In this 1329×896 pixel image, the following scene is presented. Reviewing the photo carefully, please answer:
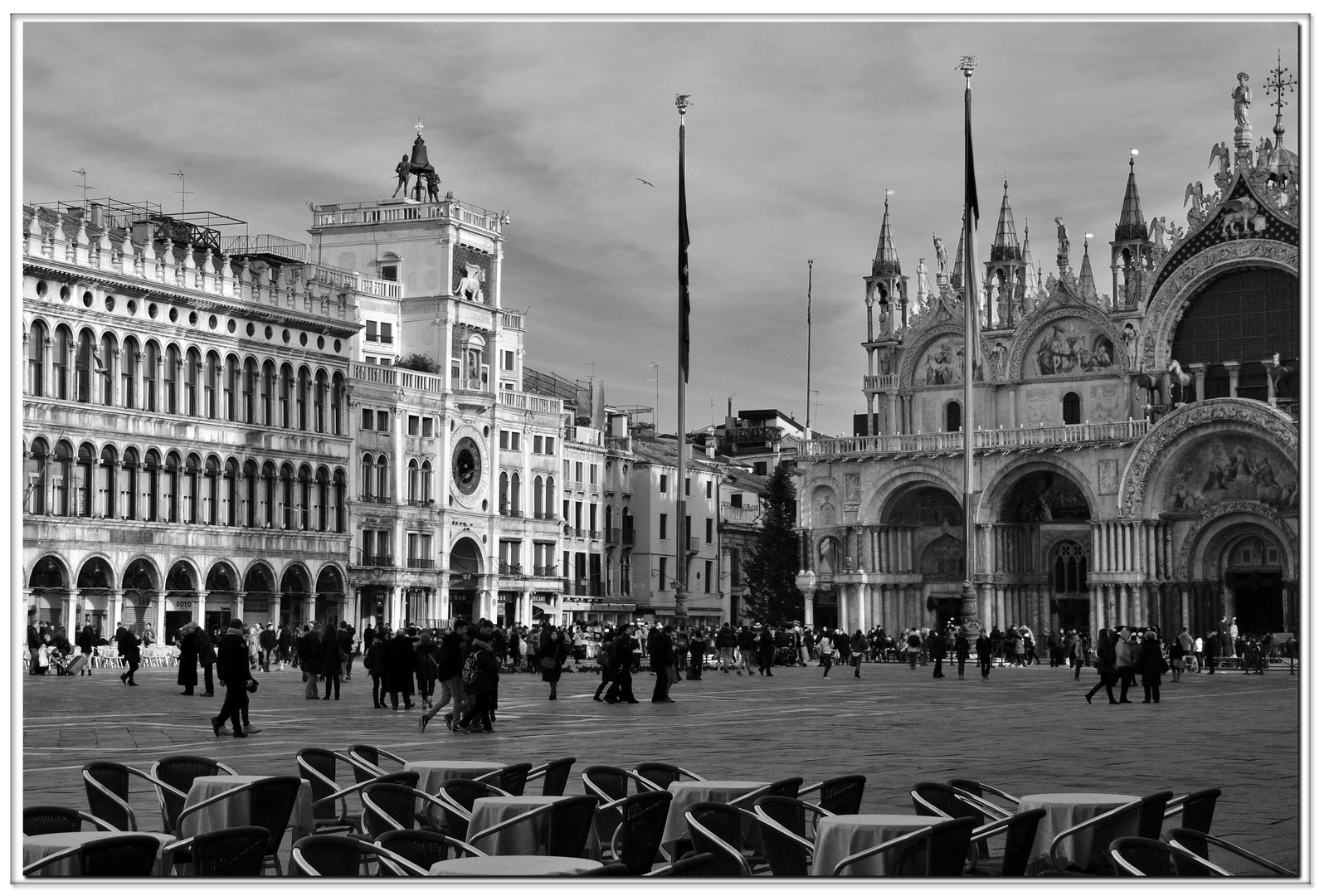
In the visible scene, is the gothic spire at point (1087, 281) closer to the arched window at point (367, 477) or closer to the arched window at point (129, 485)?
the arched window at point (367, 477)

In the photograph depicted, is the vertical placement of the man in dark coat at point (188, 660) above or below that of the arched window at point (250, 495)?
below

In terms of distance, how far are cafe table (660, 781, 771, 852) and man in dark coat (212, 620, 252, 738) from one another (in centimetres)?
1193

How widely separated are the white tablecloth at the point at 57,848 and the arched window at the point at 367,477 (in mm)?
57803

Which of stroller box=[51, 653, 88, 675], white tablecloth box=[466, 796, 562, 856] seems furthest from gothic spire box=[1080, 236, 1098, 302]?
white tablecloth box=[466, 796, 562, 856]

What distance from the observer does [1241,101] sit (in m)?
61.3

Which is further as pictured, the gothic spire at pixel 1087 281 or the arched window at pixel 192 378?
the gothic spire at pixel 1087 281

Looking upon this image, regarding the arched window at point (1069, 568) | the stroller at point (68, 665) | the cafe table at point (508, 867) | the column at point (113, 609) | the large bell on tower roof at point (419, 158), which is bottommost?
the stroller at point (68, 665)

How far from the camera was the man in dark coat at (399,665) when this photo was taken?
28.9 metres

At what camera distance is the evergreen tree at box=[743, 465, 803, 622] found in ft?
248

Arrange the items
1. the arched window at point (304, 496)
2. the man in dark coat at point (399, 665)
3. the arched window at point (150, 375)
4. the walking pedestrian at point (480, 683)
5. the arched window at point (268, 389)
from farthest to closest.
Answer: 1. the arched window at point (304, 496)
2. the arched window at point (268, 389)
3. the arched window at point (150, 375)
4. the man in dark coat at point (399, 665)
5. the walking pedestrian at point (480, 683)

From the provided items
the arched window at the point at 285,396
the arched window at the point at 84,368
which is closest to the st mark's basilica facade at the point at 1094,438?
the arched window at the point at 285,396

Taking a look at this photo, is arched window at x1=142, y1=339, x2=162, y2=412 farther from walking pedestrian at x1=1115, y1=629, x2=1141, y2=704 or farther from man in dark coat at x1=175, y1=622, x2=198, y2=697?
walking pedestrian at x1=1115, y1=629, x2=1141, y2=704

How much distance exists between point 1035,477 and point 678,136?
88.1 feet
